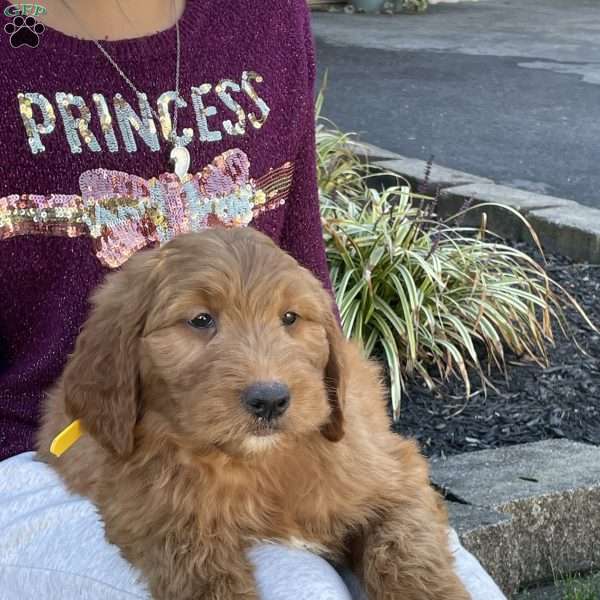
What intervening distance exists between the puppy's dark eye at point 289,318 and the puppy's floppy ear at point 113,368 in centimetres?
29

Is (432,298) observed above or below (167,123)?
below

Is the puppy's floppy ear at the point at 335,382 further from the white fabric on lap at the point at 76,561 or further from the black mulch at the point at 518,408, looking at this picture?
the black mulch at the point at 518,408

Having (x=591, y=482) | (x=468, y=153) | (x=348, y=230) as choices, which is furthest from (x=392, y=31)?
(x=591, y=482)

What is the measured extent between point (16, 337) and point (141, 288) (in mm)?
798

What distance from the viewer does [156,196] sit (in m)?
3.06

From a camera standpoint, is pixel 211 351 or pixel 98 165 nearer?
pixel 211 351

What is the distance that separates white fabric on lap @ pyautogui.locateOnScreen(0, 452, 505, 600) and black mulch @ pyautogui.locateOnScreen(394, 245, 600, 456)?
2.00 metres

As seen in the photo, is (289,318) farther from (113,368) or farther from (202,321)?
(113,368)

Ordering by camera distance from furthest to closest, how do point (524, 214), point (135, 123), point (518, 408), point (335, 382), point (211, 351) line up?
point (524, 214)
point (518, 408)
point (135, 123)
point (335, 382)
point (211, 351)

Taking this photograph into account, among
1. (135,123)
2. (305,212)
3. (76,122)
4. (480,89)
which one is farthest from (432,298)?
(480,89)

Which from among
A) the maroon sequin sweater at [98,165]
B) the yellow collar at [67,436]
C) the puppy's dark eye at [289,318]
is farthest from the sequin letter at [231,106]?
the yellow collar at [67,436]

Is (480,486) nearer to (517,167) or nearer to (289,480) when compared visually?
(289,480)

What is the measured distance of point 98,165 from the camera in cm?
301

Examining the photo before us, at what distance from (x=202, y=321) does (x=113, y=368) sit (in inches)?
8.5
